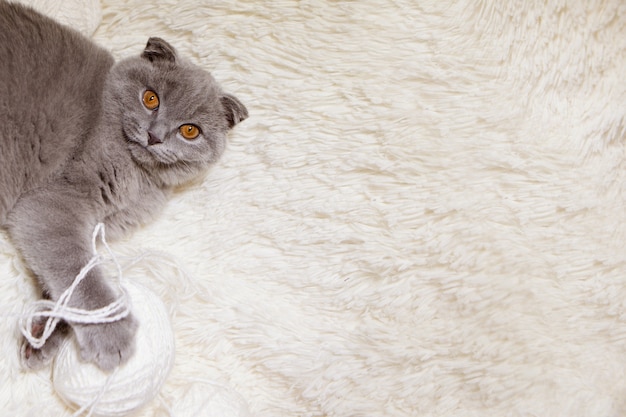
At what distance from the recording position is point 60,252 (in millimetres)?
1074

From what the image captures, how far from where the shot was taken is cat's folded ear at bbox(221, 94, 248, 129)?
121 centimetres

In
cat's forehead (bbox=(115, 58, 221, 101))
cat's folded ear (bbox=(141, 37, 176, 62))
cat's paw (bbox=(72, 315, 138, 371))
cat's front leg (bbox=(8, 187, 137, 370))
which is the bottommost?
cat's paw (bbox=(72, 315, 138, 371))

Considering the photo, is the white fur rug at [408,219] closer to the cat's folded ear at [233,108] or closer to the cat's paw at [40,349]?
the cat's folded ear at [233,108]

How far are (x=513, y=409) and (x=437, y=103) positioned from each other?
2.25ft

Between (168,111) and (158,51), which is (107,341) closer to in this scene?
(168,111)

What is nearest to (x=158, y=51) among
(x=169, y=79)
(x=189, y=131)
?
(x=169, y=79)

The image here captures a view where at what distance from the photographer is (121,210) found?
3.92 feet

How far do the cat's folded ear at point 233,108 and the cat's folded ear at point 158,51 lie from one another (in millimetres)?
135

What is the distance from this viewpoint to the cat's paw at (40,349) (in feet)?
3.56

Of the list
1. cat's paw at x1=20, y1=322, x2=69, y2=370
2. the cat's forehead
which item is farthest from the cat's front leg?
the cat's forehead

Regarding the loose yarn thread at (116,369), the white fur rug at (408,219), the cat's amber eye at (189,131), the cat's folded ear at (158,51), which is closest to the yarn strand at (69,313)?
the loose yarn thread at (116,369)

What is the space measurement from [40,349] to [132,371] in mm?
206

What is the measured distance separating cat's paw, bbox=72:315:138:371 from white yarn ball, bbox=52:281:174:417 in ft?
0.04

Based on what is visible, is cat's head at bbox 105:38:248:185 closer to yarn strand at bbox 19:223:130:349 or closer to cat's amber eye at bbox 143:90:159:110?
cat's amber eye at bbox 143:90:159:110
